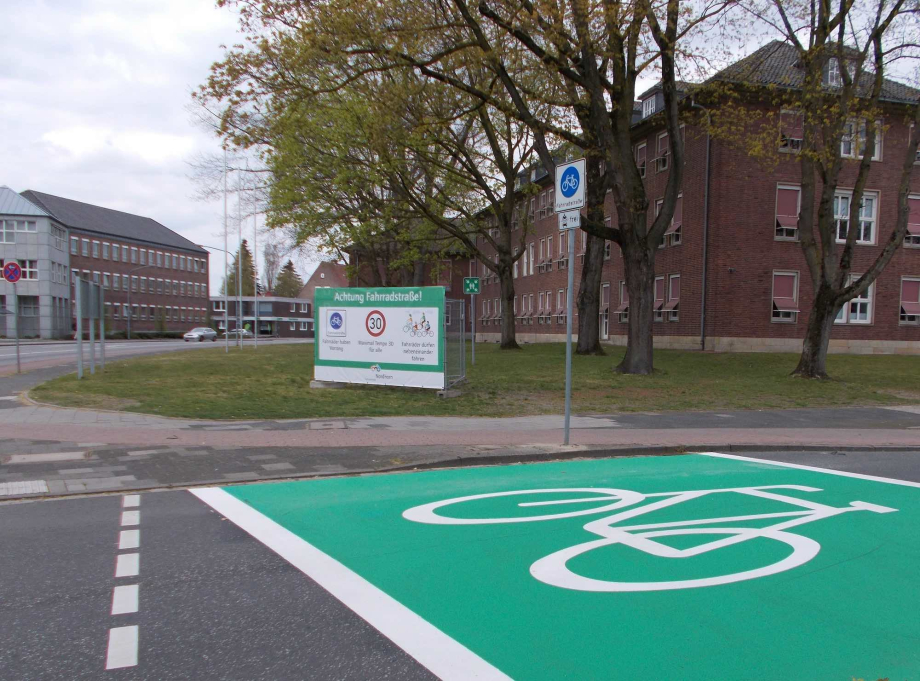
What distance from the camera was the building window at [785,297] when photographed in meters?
31.8

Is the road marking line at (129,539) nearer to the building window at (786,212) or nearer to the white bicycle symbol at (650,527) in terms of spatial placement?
the white bicycle symbol at (650,527)

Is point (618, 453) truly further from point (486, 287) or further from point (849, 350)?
point (486, 287)

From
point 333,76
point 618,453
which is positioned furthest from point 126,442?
point 333,76

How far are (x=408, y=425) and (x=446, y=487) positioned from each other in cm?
404

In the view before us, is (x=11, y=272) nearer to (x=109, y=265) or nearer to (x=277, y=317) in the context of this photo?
(x=109, y=265)

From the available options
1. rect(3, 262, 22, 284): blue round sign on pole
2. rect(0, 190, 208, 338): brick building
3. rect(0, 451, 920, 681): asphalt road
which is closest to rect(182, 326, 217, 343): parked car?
rect(0, 190, 208, 338): brick building

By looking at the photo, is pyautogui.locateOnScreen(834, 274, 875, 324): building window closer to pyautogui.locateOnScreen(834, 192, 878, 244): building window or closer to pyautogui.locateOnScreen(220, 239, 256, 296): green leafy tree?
pyautogui.locateOnScreen(834, 192, 878, 244): building window

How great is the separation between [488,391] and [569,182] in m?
7.74

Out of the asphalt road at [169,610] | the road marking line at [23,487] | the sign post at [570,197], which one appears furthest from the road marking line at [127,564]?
the sign post at [570,197]

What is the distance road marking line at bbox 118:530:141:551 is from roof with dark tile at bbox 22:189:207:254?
248ft

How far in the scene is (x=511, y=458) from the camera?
8609 millimetres

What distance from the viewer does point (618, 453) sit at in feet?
30.1

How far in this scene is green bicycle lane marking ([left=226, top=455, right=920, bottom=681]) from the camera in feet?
10.9

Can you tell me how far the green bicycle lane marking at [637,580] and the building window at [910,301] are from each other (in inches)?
1237
